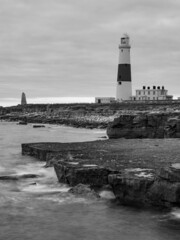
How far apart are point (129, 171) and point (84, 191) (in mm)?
2184

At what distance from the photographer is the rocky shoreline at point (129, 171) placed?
16922 mm

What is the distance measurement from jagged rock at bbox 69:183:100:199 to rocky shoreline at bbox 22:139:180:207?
2.22 ft

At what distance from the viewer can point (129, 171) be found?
19.4 m

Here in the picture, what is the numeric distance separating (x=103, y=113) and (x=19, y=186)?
2738 inches

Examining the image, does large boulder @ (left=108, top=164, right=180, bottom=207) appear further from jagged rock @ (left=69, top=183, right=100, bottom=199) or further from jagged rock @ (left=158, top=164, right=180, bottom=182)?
jagged rock @ (left=69, top=183, right=100, bottom=199)

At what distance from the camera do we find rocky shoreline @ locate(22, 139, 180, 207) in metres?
16.9

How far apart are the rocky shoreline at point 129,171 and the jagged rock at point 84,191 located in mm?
677

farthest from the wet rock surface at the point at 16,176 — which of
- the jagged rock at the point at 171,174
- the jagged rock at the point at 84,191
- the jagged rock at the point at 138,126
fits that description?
the jagged rock at the point at 138,126

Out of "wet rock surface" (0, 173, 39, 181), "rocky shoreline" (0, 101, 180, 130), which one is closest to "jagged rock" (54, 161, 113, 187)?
"wet rock surface" (0, 173, 39, 181)

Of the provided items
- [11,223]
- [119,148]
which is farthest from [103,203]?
[119,148]

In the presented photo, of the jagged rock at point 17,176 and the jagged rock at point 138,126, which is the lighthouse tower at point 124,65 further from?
the jagged rock at point 17,176

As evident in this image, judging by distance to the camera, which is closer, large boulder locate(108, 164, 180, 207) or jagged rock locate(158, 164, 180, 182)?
jagged rock locate(158, 164, 180, 182)

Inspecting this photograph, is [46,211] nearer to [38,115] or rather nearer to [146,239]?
[146,239]

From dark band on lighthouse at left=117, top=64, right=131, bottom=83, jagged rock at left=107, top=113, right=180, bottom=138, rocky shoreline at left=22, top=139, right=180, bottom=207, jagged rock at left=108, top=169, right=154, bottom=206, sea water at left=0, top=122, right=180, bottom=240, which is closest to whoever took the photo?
sea water at left=0, top=122, right=180, bottom=240
